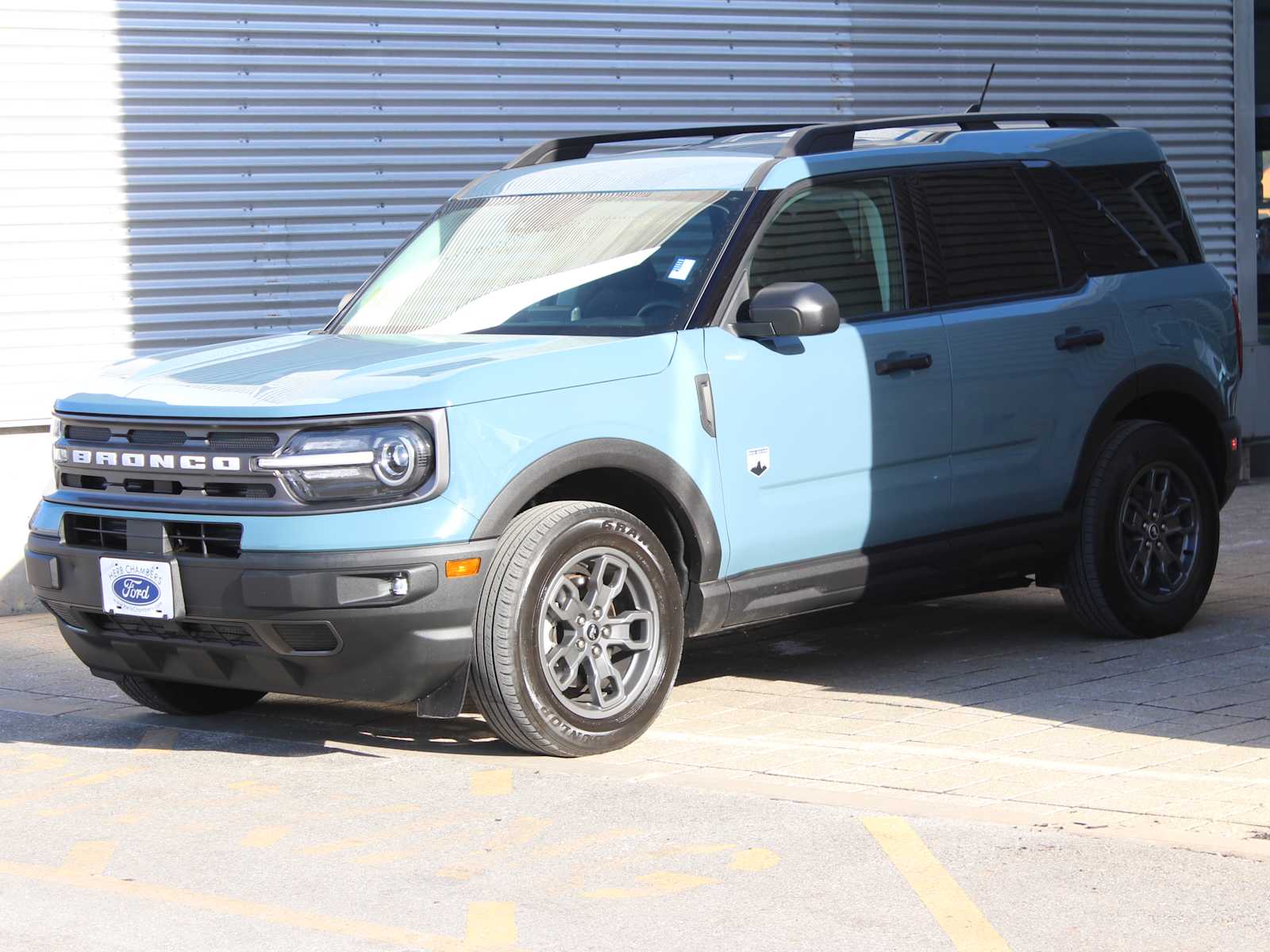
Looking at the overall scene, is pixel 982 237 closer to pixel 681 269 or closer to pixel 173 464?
pixel 681 269

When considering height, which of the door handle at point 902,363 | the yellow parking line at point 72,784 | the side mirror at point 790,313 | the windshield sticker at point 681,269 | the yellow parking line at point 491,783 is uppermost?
the windshield sticker at point 681,269

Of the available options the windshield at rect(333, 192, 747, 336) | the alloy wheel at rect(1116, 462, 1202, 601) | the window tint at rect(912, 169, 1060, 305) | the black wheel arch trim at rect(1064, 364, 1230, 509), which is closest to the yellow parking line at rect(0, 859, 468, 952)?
the windshield at rect(333, 192, 747, 336)

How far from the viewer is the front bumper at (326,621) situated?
577cm

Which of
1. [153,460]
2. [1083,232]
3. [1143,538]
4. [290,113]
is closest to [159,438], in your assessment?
[153,460]

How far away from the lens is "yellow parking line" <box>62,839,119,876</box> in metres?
5.16

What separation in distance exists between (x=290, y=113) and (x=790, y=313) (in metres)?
5.45

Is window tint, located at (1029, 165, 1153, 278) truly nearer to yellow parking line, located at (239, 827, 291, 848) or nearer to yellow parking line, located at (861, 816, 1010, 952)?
yellow parking line, located at (861, 816, 1010, 952)

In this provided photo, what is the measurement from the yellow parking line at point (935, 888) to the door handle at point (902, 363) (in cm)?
207

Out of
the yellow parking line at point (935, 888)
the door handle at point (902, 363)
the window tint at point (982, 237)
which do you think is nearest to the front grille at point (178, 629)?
the yellow parking line at point (935, 888)

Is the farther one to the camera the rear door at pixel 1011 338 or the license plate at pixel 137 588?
the rear door at pixel 1011 338

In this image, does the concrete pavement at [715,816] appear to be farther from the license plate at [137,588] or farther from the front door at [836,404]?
the front door at [836,404]

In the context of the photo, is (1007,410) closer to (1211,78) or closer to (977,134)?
(977,134)

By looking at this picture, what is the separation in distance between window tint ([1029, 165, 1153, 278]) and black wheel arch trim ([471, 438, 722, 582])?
6.88 ft

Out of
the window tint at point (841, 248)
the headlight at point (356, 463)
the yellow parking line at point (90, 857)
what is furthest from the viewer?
the window tint at point (841, 248)
